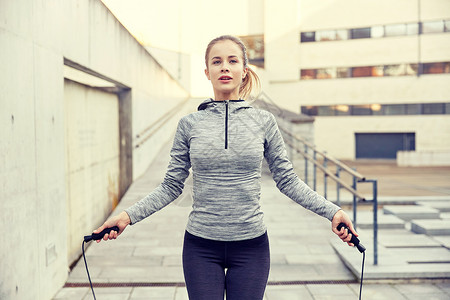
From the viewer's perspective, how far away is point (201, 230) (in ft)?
6.12

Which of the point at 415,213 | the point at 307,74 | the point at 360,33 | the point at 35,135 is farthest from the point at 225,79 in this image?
the point at 360,33

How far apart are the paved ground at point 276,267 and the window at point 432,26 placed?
70.7 feet

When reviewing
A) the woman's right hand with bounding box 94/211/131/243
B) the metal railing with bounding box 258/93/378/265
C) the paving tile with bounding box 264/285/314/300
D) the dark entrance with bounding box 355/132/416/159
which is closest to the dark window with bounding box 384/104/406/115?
the dark entrance with bounding box 355/132/416/159

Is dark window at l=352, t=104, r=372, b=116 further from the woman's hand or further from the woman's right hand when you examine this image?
the woman's right hand

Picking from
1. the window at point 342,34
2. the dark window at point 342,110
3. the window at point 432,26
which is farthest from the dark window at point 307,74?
the window at point 432,26

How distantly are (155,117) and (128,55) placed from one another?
395 cm

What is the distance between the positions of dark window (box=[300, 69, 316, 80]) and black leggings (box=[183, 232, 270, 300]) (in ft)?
84.1

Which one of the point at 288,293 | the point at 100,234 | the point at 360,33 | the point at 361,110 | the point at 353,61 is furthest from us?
the point at 361,110

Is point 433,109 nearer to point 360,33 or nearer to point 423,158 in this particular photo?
point 423,158

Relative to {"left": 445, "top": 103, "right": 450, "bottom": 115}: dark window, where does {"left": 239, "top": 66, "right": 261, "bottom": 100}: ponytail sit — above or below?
below

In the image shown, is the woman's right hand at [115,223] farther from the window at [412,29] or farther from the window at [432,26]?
the window at [432,26]

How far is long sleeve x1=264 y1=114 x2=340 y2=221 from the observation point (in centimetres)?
193

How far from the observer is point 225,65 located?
6.33 ft

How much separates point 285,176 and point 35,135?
2.61 meters
